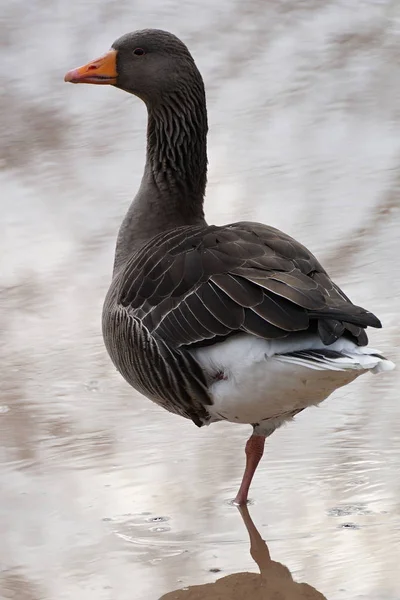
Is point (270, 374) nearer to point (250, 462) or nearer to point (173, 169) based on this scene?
point (250, 462)

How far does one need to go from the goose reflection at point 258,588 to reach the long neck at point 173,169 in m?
1.61

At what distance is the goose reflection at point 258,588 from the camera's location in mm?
3582

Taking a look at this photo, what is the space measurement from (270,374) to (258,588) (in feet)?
2.17

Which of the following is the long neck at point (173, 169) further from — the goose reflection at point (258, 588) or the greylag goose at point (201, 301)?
the goose reflection at point (258, 588)

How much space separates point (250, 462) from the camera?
14.1 ft

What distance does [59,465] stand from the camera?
459 centimetres

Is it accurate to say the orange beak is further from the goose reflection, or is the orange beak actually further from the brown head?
the goose reflection

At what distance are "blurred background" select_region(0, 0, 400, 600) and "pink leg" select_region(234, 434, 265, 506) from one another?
2.3 inches

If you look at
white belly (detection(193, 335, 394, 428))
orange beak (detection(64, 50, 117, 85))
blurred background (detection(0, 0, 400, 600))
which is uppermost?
orange beak (detection(64, 50, 117, 85))

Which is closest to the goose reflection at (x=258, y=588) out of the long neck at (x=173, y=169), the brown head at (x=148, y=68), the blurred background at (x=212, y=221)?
the blurred background at (x=212, y=221)

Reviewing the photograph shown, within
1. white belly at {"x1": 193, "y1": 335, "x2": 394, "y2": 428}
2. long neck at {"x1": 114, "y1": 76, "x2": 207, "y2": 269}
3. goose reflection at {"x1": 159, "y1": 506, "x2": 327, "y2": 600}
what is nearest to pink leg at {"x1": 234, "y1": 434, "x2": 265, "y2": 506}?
white belly at {"x1": 193, "y1": 335, "x2": 394, "y2": 428}

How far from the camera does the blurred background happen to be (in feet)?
12.7

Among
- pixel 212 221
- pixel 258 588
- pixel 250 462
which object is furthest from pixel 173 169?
pixel 212 221

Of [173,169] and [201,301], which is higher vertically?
[173,169]
